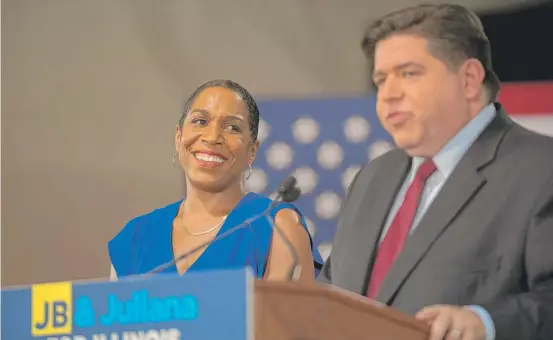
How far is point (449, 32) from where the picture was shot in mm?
2559

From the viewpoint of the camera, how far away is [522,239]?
224 cm

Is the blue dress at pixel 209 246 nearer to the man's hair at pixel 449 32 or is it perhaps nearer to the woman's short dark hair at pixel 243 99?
the woman's short dark hair at pixel 243 99

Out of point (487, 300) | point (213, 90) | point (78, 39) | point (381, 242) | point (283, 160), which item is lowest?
point (487, 300)

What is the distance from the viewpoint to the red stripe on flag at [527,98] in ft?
8.77

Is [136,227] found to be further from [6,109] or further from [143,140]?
[6,109]

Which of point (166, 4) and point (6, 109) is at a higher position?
point (166, 4)

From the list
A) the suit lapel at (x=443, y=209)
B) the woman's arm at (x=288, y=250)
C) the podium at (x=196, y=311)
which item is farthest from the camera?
the woman's arm at (x=288, y=250)

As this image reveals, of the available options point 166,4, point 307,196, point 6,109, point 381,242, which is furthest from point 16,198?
point 381,242

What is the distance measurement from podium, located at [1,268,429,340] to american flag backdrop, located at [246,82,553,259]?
112 cm

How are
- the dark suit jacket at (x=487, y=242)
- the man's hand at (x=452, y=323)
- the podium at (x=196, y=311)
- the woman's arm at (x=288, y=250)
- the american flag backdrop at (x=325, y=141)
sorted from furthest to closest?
the american flag backdrop at (x=325, y=141), the woman's arm at (x=288, y=250), the dark suit jacket at (x=487, y=242), the man's hand at (x=452, y=323), the podium at (x=196, y=311)

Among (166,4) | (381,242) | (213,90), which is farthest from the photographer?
(166,4)

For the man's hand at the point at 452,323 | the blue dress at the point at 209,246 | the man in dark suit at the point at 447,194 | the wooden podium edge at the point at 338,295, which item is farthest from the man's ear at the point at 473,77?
the wooden podium edge at the point at 338,295

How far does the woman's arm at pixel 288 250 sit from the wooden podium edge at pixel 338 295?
2.65 ft

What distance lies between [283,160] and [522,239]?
0.93 metres
